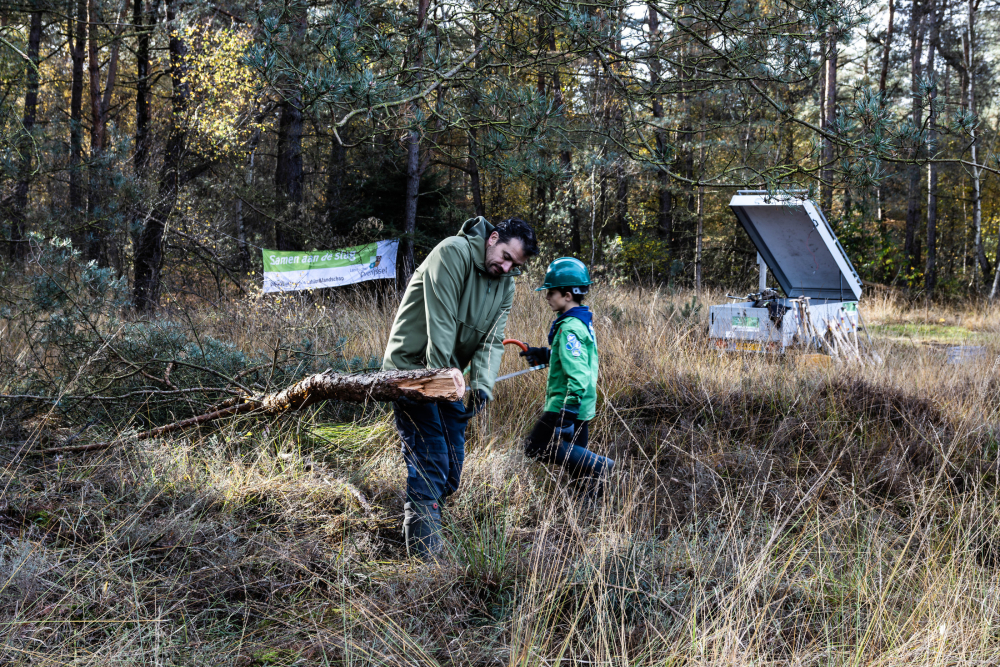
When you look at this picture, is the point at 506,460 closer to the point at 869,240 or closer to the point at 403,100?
the point at 403,100

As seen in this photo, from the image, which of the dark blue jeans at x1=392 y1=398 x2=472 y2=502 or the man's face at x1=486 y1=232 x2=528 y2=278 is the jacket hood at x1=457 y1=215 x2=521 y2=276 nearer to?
the man's face at x1=486 y1=232 x2=528 y2=278

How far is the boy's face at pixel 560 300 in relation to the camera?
4242mm

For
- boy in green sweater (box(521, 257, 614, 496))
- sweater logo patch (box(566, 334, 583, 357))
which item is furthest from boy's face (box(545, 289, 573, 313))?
sweater logo patch (box(566, 334, 583, 357))

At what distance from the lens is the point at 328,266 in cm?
1054

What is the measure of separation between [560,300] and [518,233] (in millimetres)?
748

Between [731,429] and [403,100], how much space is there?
11.3 ft

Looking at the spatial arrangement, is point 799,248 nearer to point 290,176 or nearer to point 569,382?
point 569,382

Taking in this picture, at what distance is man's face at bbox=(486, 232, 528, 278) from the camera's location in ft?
11.9

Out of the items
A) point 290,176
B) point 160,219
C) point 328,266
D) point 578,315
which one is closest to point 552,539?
point 578,315

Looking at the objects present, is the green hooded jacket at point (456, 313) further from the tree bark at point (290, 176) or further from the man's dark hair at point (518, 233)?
the tree bark at point (290, 176)

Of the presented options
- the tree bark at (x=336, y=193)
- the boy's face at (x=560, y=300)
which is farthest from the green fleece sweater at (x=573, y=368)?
the tree bark at (x=336, y=193)

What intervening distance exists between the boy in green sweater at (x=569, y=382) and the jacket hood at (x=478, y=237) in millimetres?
515

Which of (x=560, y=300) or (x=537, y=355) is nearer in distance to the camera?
(x=560, y=300)

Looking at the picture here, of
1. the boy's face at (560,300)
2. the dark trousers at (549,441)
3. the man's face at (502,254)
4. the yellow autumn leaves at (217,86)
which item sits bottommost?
the dark trousers at (549,441)
